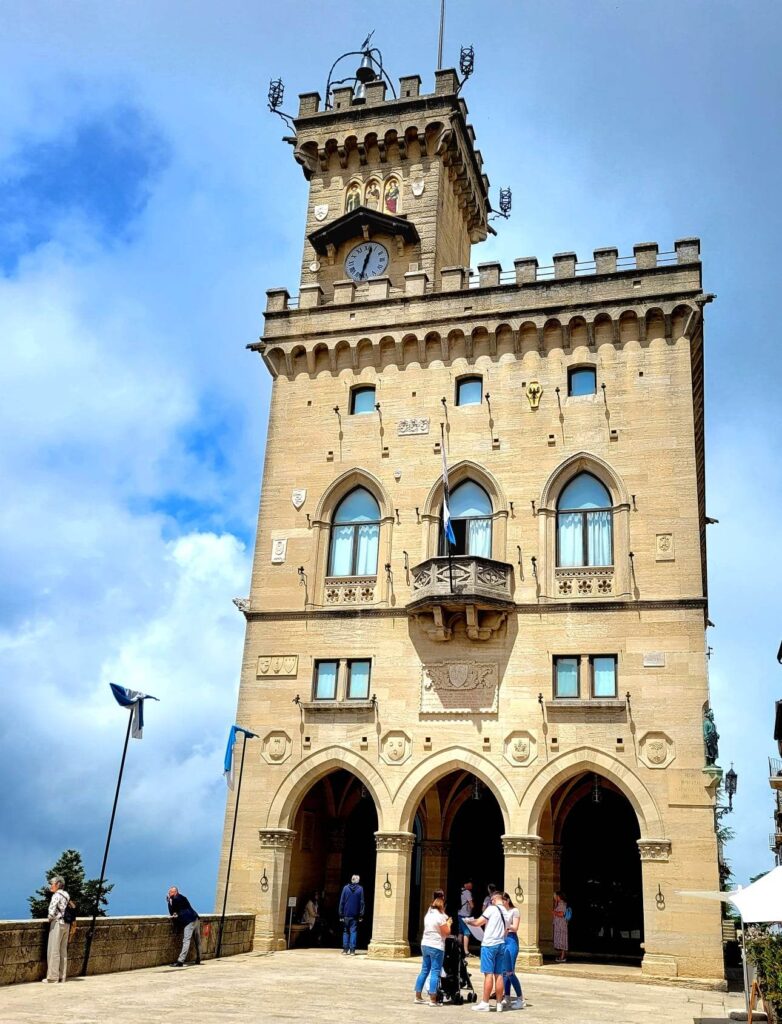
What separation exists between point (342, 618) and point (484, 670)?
458 centimetres

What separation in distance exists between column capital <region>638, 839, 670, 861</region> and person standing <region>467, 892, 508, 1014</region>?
28.6ft

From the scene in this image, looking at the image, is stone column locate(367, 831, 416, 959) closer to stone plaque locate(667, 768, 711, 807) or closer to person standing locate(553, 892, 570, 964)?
person standing locate(553, 892, 570, 964)

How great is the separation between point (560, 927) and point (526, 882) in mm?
2112

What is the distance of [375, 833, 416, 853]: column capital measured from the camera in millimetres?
26703

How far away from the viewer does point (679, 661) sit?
26.2 m

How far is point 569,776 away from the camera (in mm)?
26250

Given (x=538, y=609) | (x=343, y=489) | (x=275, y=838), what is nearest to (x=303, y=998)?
(x=275, y=838)

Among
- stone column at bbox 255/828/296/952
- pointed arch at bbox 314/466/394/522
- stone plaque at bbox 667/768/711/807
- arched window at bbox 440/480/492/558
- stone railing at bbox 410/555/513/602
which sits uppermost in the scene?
pointed arch at bbox 314/466/394/522

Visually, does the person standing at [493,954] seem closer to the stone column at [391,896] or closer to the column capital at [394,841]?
the stone column at [391,896]

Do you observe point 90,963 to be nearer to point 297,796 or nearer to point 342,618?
point 297,796

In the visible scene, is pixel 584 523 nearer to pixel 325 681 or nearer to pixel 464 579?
pixel 464 579

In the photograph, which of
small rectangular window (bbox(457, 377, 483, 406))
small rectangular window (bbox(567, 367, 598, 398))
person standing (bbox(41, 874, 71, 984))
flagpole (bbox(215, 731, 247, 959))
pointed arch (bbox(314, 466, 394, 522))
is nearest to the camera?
person standing (bbox(41, 874, 71, 984))

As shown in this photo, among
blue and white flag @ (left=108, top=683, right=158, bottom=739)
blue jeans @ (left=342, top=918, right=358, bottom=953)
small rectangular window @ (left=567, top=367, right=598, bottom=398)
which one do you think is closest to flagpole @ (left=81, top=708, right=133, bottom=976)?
blue and white flag @ (left=108, top=683, right=158, bottom=739)

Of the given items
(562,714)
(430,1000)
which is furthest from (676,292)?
(430,1000)
